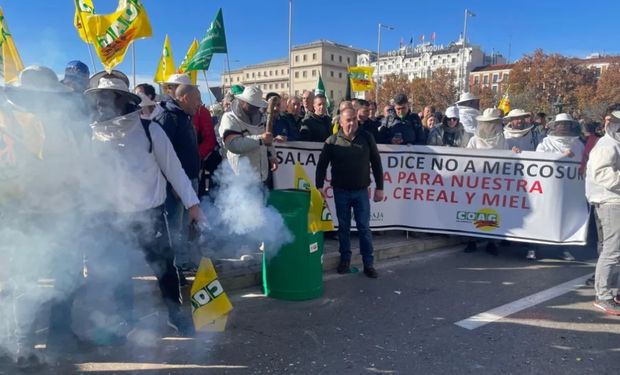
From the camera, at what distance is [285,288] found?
4.51 meters

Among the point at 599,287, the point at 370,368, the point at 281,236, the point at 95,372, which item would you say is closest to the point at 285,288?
the point at 281,236

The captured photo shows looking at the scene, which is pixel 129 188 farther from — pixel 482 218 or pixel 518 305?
pixel 482 218

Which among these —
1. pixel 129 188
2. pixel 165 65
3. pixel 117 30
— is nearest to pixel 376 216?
pixel 129 188

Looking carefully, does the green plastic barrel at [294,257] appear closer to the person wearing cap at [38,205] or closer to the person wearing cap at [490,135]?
the person wearing cap at [38,205]

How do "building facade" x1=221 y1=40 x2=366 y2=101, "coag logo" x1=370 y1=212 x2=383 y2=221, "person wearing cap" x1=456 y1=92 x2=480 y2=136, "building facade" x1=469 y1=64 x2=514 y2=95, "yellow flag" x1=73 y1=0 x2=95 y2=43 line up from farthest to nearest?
"building facade" x1=221 y1=40 x2=366 y2=101 < "building facade" x1=469 y1=64 x2=514 y2=95 < "person wearing cap" x1=456 y1=92 x2=480 y2=136 < "coag logo" x1=370 y1=212 x2=383 y2=221 < "yellow flag" x1=73 y1=0 x2=95 y2=43

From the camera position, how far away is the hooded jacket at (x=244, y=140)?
4.77 m

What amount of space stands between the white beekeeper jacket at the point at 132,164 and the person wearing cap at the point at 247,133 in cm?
136

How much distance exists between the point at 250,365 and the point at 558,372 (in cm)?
213

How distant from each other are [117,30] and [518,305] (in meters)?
5.76

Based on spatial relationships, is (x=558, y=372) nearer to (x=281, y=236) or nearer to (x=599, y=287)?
(x=599, y=287)

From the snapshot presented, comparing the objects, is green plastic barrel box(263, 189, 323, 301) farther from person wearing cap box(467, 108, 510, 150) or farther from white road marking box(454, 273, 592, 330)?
person wearing cap box(467, 108, 510, 150)

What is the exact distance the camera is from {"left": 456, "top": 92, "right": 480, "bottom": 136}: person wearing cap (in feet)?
25.3

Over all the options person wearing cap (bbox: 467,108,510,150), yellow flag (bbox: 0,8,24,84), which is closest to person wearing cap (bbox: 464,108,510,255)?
person wearing cap (bbox: 467,108,510,150)

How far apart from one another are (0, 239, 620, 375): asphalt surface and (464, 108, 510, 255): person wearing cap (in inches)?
50.4
